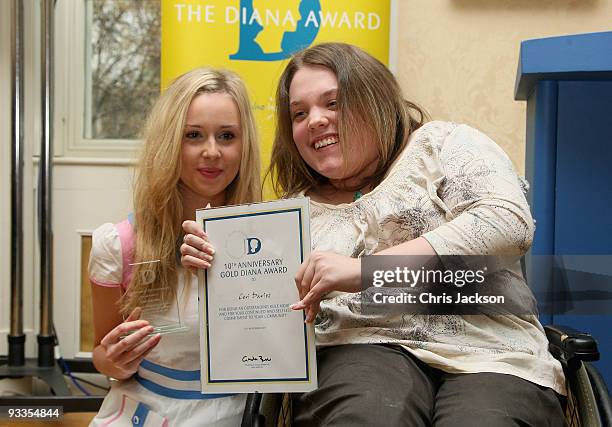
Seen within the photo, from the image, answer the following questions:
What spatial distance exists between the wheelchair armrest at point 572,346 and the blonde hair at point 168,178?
0.62 metres

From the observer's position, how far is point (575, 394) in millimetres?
1058

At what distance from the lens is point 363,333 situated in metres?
1.14

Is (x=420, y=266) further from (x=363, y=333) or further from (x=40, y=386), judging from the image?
(x=40, y=386)

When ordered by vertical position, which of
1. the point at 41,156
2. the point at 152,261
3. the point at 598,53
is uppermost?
the point at 598,53

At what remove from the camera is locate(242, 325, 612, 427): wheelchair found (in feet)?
3.23

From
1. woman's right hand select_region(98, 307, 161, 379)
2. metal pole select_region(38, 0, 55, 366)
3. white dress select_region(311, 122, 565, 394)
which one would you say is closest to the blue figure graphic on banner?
metal pole select_region(38, 0, 55, 366)

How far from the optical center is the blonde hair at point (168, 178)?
1.29 m

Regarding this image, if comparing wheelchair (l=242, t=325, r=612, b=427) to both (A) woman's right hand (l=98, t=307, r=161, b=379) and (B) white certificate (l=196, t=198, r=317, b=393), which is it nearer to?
(B) white certificate (l=196, t=198, r=317, b=393)

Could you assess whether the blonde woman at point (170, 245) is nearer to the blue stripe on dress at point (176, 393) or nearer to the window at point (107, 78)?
the blue stripe on dress at point (176, 393)

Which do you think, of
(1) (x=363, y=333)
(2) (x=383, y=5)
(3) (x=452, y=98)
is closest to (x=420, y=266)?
(1) (x=363, y=333)

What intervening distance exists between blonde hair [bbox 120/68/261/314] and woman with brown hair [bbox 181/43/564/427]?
9cm

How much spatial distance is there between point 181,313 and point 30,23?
2029 mm

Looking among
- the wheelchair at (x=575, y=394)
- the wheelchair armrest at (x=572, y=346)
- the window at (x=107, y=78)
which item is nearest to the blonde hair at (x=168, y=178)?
the wheelchair at (x=575, y=394)

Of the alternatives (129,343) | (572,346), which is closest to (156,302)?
(129,343)
